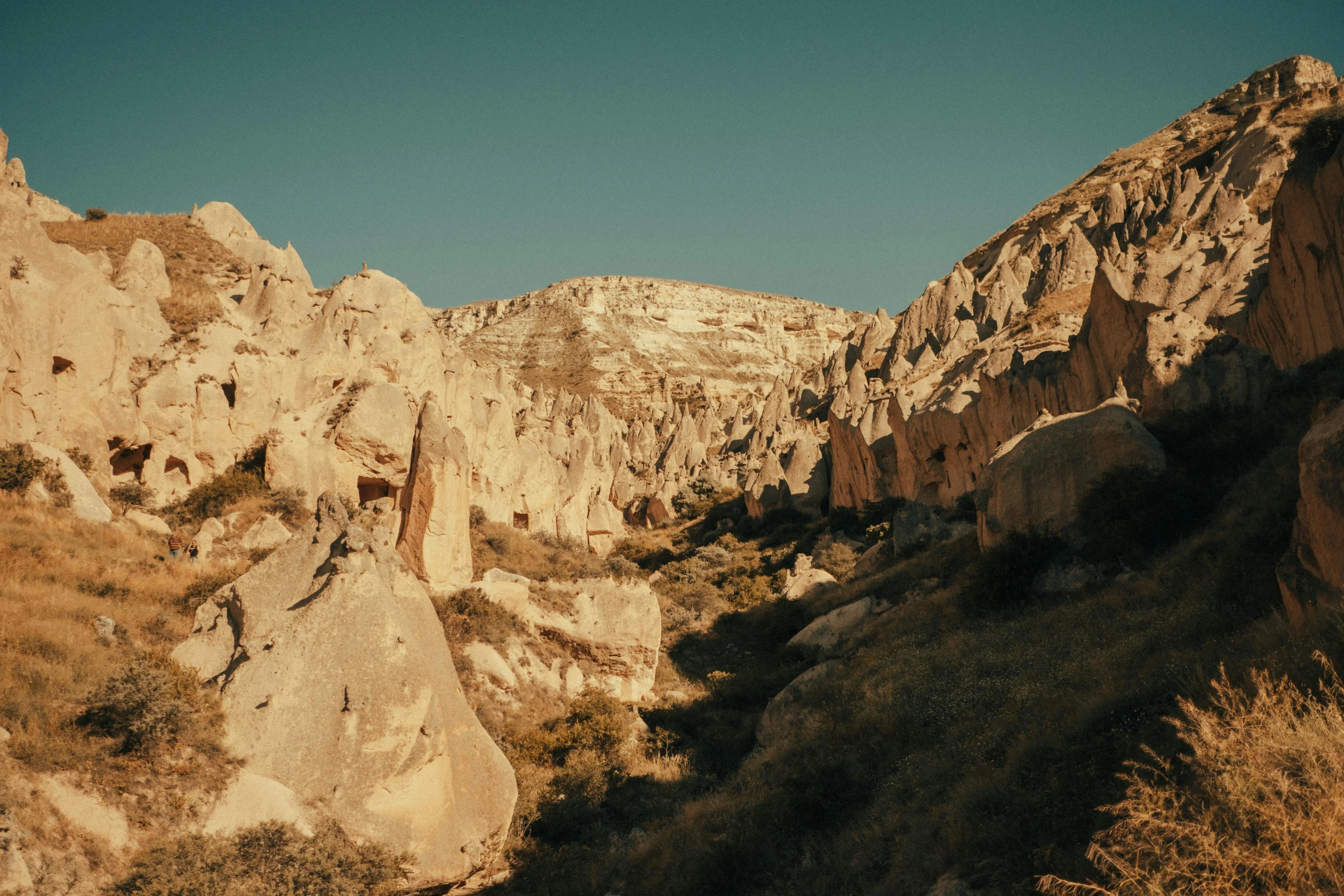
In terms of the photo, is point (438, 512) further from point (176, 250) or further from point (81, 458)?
point (176, 250)

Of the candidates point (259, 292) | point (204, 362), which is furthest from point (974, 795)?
point (259, 292)

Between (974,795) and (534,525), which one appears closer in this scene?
(974,795)

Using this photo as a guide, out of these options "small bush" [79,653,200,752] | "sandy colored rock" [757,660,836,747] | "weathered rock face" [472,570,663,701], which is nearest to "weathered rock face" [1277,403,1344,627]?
"sandy colored rock" [757,660,836,747]

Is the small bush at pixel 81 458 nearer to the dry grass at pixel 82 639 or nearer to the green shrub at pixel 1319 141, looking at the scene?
the dry grass at pixel 82 639

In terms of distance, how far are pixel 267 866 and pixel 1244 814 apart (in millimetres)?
8860

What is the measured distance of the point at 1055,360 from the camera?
91.9 ft

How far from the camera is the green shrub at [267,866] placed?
7883 mm

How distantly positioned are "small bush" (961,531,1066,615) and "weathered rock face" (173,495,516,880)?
8.98m

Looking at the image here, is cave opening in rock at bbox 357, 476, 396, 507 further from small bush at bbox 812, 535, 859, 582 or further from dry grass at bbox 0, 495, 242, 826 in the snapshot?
small bush at bbox 812, 535, 859, 582

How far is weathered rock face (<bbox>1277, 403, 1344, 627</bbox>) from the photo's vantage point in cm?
699

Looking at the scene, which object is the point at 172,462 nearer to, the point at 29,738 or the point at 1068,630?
the point at 29,738

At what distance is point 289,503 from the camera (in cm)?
1939

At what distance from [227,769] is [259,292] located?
69.8ft

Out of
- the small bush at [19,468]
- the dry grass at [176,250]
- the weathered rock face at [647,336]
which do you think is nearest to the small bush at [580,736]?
the small bush at [19,468]
